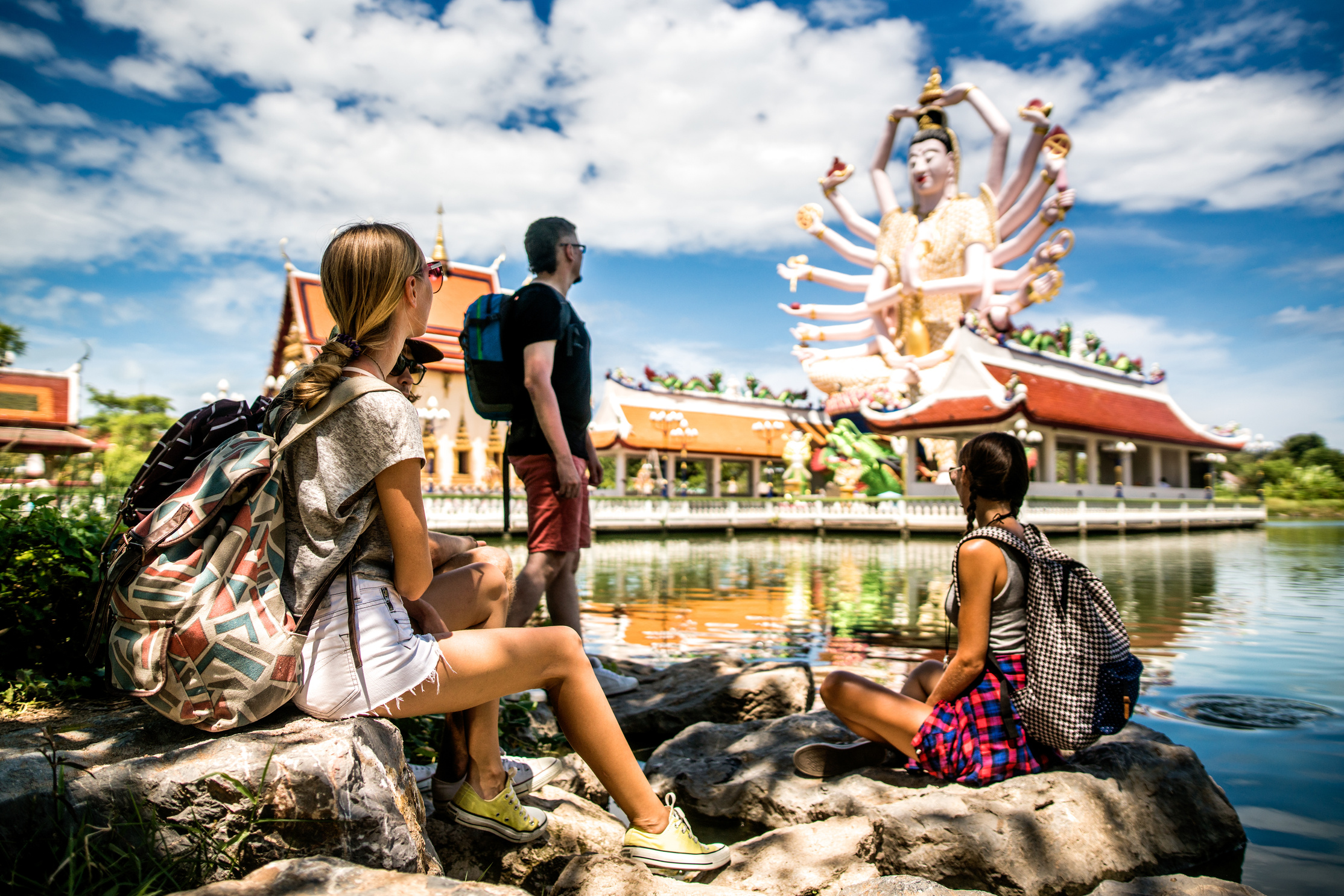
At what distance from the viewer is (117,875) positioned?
1.35 metres

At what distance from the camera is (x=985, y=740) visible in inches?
91.1

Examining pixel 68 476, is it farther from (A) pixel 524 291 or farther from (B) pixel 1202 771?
(B) pixel 1202 771

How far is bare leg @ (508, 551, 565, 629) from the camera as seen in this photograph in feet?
10.5

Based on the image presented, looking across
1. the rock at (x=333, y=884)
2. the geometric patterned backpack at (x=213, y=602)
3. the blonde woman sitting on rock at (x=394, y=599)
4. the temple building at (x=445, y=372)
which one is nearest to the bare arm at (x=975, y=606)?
the blonde woman sitting on rock at (x=394, y=599)

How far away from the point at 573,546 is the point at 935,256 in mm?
24955

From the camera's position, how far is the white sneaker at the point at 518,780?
6.49ft

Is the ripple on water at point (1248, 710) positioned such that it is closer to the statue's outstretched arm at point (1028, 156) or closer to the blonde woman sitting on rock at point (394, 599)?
the blonde woman sitting on rock at point (394, 599)

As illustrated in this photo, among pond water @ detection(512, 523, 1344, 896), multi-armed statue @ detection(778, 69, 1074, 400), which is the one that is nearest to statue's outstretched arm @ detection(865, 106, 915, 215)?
multi-armed statue @ detection(778, 69, 1074, 400)

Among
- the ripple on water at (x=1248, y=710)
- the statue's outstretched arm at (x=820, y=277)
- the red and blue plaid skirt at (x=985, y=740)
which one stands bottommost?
the ripple on water at (x=1248, y=710)

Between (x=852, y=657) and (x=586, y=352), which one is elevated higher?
(x=586, y=352)

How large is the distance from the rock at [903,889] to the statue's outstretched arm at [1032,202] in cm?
2555

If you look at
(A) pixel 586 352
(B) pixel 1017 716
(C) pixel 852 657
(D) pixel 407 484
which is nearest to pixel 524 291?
(A) pixel 586 352

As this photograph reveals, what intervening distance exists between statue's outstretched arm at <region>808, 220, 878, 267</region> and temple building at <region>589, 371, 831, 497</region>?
242 inches

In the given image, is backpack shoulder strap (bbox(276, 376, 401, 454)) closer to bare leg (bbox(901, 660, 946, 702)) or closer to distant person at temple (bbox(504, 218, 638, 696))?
distant person at temple (bbox(504, 218, 638, 696))
